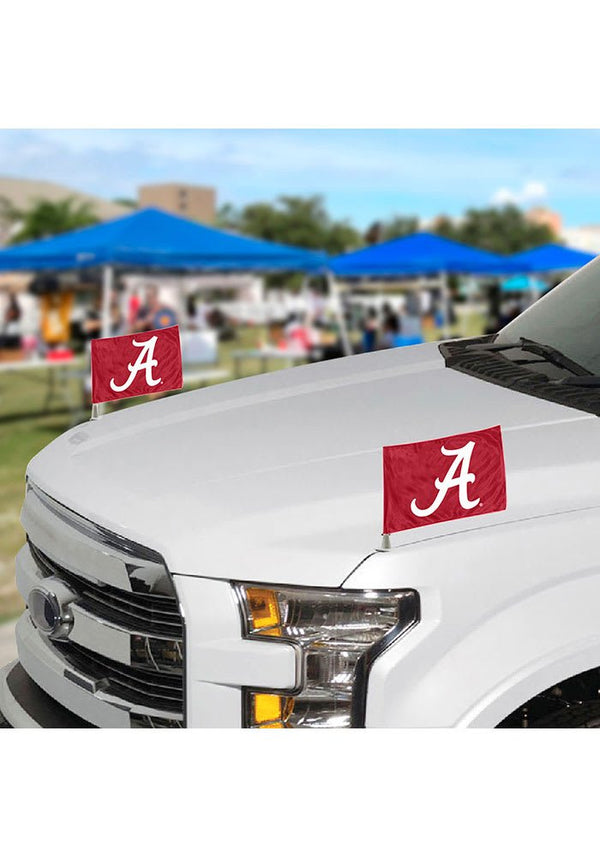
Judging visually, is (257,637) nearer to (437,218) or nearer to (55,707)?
(55,707)

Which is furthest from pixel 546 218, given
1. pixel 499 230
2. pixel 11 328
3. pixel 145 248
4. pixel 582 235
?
pixel 145 248

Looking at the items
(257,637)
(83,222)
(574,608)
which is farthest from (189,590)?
(83,222)

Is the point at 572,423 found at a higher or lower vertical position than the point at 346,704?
higher

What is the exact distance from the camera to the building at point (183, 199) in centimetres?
7319

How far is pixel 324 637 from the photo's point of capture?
75.4 inches

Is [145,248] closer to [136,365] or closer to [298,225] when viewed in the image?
[136,365]

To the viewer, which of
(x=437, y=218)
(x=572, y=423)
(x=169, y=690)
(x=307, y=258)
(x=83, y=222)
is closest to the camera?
(x=169, y=690)

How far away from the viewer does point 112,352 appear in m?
3.24

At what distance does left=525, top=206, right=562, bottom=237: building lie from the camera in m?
82.0

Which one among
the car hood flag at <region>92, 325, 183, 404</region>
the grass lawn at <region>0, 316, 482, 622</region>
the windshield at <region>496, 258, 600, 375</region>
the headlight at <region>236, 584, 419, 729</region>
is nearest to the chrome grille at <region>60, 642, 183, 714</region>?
the headlight at <region>236, 584, 419, 729</region>

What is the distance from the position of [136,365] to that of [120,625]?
1.34 m

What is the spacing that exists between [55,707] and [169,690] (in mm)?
477

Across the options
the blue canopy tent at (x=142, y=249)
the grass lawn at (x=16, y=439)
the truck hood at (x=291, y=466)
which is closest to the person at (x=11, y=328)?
the grass lawn at (x=16, y=439)

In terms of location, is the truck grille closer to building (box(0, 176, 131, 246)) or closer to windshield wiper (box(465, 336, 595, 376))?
windshield wiper (box(465, 336, 595, 376))
